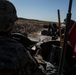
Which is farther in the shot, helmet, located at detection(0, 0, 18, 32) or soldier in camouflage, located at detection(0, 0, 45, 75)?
helmet, located at detection(0, 0, 18, 32)

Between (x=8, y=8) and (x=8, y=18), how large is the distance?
0.43 feet

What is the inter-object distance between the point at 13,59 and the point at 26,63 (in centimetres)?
24

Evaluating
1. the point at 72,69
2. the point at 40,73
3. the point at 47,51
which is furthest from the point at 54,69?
the point at 40,73

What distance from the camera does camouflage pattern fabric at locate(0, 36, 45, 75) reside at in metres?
2.94

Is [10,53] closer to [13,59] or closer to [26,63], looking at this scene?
[13,59]

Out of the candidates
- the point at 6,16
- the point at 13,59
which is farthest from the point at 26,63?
the point at 6,16

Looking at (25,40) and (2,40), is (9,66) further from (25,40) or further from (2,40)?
(25,40)

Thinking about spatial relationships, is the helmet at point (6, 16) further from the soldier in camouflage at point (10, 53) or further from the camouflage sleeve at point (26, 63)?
the camouflage sleeve at point (26, 63)

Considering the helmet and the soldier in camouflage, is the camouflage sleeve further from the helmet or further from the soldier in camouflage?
the helmet

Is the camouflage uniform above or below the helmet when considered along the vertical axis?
below

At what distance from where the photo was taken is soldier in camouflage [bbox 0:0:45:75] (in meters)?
2.96

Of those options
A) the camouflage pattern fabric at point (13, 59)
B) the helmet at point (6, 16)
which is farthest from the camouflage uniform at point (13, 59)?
the helmet at point (6, 16)

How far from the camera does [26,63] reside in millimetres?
3176

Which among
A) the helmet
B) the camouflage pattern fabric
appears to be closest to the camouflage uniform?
the camouflage pattern fabric
